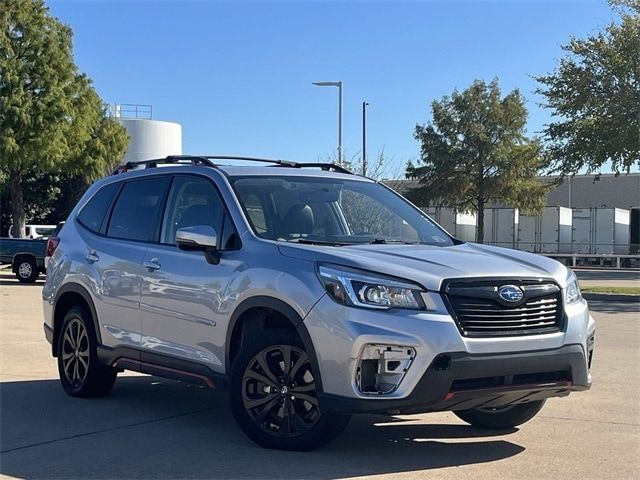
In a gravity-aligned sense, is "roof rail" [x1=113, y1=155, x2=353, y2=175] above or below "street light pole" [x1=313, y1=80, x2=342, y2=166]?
below

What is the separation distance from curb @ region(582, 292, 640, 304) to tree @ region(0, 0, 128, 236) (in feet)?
68.2

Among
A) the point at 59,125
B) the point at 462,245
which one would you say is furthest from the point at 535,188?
the point at 462,245

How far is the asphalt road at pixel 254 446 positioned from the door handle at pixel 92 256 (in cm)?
122

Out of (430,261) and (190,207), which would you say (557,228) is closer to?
(190,207)

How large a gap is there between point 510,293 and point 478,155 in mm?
39068

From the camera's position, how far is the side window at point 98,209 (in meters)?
7.48

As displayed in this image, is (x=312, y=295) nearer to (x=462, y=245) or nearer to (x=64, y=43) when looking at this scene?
(x=462, y=245)

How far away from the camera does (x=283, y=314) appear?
17.5 feet

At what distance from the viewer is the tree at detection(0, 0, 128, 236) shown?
3119 cm

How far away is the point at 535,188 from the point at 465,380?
130 feet

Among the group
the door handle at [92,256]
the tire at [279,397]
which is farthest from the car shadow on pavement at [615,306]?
the tire at [279,397]

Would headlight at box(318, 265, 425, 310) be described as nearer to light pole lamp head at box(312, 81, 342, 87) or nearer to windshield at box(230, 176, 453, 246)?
windshield at box(230, 176, 453, 246)

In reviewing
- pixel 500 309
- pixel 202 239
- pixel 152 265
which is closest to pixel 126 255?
pixel 152 265

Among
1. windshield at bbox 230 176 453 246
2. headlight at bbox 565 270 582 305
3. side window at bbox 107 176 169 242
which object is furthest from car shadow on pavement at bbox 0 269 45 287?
headlight at bbox 565 270 582 305
